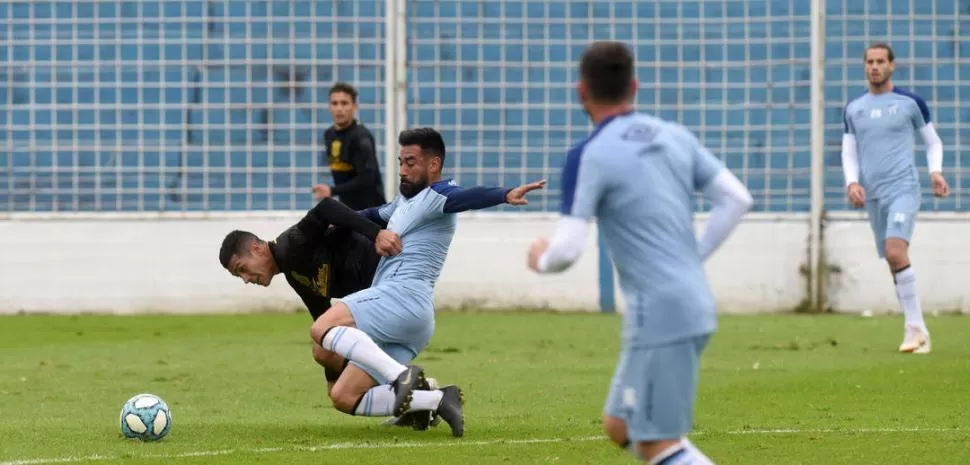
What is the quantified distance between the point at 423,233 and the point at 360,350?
2.18 feet

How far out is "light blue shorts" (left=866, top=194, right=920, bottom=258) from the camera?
1191 centimetres

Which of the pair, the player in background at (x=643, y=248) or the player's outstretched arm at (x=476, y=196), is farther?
the player's outstretched arm at (x=476, y=196)

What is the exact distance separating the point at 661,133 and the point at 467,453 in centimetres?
238

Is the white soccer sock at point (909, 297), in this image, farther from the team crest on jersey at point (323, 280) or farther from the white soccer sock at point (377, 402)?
the white soccer sock at point (377, 402)

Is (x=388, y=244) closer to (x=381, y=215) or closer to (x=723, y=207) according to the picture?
(x=381, y=215)

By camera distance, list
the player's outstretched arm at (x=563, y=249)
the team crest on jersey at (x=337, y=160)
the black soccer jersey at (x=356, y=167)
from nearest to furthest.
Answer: the player's outstretched arm at (x=563, y=249) < the black soccer jersey at (x=356, y=167) < the team crest on jersey at (x=337, y=160)

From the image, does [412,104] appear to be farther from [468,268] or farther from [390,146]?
[468,268]

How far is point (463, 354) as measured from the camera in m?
12.3

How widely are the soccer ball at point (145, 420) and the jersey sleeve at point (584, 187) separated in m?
3.08

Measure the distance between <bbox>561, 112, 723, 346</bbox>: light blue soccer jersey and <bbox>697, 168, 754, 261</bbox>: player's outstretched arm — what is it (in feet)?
0.45

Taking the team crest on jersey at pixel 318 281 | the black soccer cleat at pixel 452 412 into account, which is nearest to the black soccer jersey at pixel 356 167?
the team crest on jersey at pixel 318 281

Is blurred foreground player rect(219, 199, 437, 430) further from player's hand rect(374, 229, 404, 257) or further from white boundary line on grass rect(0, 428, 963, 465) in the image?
white boundary line on grass rect(0, 428, 963, 465)

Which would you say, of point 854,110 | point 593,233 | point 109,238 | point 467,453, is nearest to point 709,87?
point 593,233

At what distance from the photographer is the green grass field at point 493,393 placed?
23.3ft
